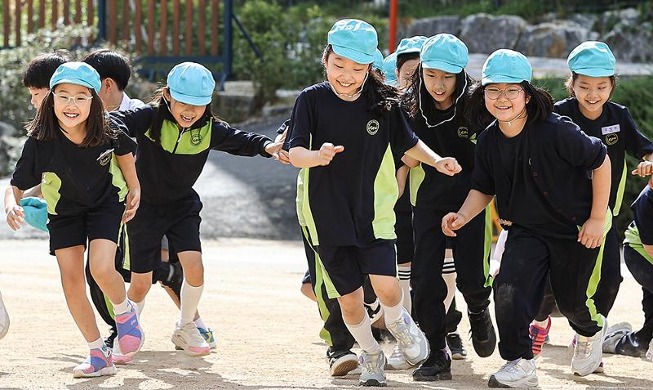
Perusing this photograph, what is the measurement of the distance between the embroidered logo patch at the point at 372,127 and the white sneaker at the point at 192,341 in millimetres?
1738

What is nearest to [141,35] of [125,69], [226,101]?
[226,101]

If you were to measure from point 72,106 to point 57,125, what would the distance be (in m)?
0.15

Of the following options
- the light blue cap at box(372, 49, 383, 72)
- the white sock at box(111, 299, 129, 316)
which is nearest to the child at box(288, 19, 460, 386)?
the light blue cap at box(372, 49, 383, 72)

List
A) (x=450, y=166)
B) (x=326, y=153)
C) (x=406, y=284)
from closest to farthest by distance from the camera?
(x=326, y=153) → (x=450, y=166) → (x=406, y=284)

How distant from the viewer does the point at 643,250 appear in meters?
6.91

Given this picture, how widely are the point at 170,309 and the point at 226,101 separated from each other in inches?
371

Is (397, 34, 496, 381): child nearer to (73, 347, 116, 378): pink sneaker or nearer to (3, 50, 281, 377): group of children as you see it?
(3, 50, 281, 377): group of children

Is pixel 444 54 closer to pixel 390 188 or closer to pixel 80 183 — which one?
pixel 390 188

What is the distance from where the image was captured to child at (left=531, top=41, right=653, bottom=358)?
6242mm

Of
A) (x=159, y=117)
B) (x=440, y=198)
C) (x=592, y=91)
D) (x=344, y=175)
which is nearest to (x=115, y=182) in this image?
(x=159, y=117)

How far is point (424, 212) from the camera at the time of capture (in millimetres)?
6328

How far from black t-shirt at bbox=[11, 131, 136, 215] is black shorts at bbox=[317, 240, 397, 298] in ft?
3.73

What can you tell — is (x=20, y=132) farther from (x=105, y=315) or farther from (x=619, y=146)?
(x=619, y=146)

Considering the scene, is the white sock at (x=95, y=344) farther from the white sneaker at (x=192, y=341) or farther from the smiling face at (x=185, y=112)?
the smiling face at (x=185, y=112)
